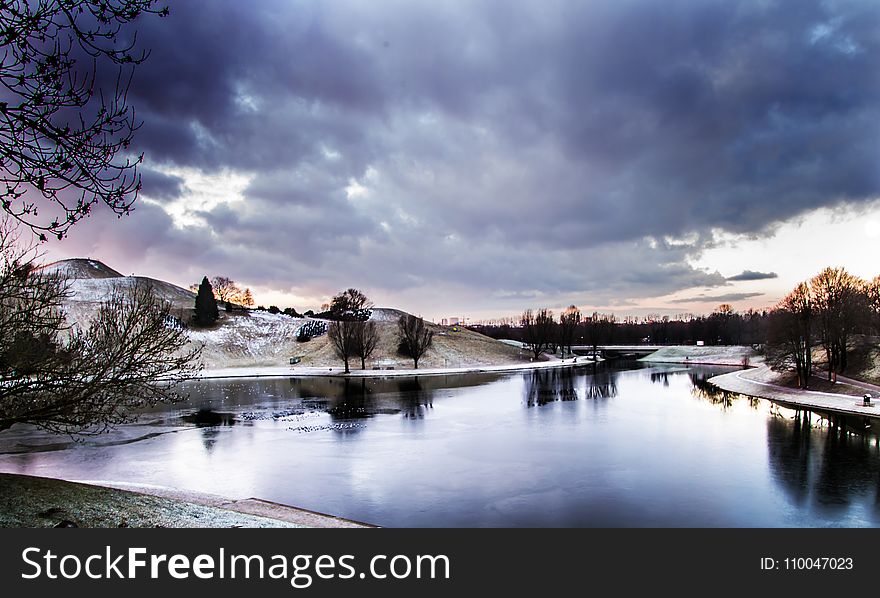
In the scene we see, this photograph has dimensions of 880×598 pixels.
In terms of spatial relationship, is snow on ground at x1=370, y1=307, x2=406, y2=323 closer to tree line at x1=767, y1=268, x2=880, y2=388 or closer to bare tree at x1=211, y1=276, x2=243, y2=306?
bare tree at x1=211, y1=276, x2=243, y2=306

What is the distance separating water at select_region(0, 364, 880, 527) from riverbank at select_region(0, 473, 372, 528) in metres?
2.59

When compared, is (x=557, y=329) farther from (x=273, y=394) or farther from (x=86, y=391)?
(x=86, y=391)

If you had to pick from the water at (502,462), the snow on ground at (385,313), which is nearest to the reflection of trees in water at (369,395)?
the water at (502,462)

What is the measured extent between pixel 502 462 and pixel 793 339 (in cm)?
4236

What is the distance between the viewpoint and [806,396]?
1850 inches

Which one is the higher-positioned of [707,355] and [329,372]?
[329,372]

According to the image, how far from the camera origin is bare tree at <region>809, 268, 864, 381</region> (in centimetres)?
5181

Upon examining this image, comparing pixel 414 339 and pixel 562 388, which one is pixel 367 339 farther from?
pixel 562 388

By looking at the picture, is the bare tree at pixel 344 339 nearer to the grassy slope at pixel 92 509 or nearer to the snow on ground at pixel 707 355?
the grassy slope at pixel 92 509

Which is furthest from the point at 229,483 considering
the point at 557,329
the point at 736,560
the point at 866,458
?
the point at 557,329

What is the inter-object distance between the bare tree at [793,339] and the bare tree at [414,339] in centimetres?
5175

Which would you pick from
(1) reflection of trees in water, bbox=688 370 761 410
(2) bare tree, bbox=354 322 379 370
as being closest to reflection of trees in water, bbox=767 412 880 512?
(1) reflection of trees in water, bbox=688 370 761 410

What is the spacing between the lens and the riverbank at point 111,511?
443 inches

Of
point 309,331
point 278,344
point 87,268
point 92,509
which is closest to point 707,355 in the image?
point 309,331
